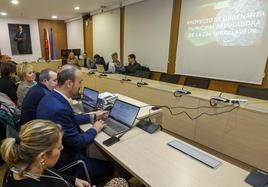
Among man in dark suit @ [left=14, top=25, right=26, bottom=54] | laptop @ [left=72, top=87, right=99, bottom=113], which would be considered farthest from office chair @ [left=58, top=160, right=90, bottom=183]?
man in dark suit @ [left=14, top=25, right=26, bottom=54]

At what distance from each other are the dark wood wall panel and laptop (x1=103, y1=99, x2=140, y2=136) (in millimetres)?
8262

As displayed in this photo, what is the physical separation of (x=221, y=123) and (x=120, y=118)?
55.5 inches

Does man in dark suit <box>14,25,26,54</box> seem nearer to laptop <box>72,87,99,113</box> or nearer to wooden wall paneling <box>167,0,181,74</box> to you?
wooden wall paneling <box>167,0,181,74</box>

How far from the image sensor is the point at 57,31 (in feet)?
28.6

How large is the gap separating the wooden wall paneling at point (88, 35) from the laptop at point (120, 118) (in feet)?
19.6

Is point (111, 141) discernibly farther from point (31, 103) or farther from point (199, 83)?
point (199, 83)

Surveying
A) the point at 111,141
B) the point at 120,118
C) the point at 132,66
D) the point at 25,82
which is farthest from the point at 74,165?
the point at 132,66

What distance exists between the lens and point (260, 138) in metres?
2.00

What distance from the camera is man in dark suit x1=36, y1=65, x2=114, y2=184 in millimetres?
1271

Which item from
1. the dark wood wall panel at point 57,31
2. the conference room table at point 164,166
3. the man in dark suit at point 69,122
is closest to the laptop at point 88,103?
the man in dark suit at point 69,122

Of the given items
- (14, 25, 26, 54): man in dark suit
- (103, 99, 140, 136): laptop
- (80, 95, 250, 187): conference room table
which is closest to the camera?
(80, 95, 250, 187): conference room table

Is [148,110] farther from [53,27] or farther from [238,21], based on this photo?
[53,27]

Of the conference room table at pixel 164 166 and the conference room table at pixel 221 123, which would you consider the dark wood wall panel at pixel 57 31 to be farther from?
the conference room table at pixel 164 166

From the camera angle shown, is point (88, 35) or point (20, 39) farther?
point (20, 39)
